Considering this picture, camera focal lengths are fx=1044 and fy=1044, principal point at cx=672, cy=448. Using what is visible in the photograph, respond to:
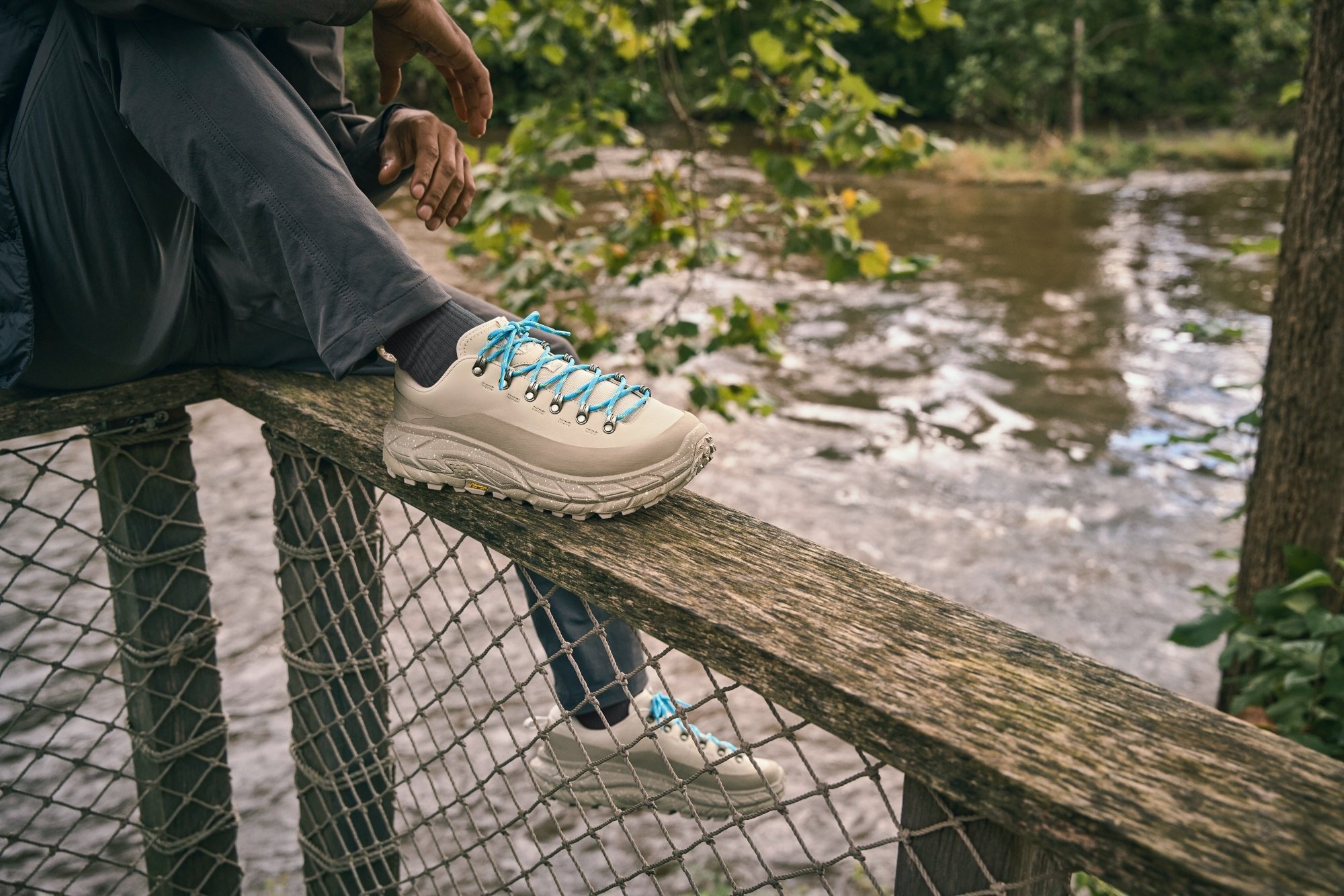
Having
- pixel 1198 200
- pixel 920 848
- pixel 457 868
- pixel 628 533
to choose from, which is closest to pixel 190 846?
pixel 457 868

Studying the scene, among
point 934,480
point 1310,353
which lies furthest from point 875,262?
point 934,480

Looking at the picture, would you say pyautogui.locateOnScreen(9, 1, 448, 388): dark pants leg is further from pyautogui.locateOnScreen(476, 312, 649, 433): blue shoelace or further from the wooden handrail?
the wooden handrail

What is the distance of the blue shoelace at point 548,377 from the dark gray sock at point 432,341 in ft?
0.11

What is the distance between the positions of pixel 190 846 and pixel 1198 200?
42.9 ft

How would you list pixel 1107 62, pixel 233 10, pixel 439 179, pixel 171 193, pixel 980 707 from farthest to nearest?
1. pixel 1107 62
2. pixel 439 179
3. pixel 171 193
4. pixel 233 10
5. pixel 980 707

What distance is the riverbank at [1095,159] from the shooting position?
14.1 meters

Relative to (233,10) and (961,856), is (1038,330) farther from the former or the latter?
(961,856)

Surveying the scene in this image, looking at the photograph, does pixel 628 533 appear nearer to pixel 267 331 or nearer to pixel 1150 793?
pixel 1150 793

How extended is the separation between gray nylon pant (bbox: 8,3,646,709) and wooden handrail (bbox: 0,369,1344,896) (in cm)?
12

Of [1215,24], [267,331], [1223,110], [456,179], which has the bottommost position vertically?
[1223,110]

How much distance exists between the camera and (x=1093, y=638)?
3.60 metres

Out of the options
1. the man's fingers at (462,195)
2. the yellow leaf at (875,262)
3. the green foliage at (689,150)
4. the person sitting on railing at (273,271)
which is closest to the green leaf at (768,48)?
the green foliage at (689,150)

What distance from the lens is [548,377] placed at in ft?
3.64

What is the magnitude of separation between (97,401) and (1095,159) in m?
16.6
